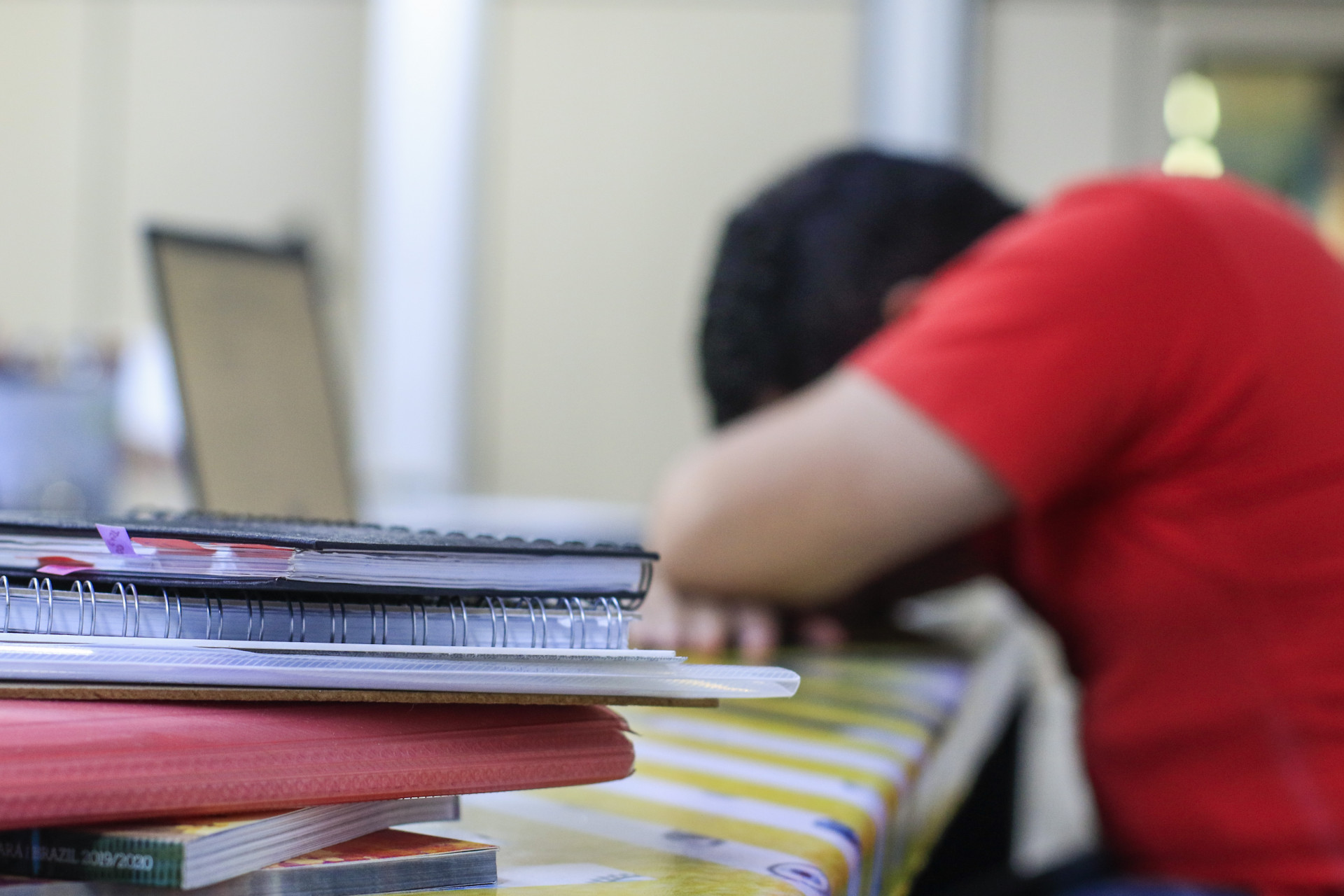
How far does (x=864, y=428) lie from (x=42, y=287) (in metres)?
3.33

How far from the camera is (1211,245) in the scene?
83 centimetres

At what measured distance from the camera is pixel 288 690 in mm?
386

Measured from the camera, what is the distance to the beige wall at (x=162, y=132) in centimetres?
357

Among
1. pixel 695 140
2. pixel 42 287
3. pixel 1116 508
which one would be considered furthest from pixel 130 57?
pixel 1116 508

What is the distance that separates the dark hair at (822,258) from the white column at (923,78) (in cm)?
225

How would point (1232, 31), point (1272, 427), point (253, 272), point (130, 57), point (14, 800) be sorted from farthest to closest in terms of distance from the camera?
point (130, 57), point (1232, 31), point (253, 272), point (1272, 427), point (14, 800)

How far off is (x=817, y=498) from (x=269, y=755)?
1.99ft

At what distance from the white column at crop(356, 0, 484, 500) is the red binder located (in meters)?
2.85

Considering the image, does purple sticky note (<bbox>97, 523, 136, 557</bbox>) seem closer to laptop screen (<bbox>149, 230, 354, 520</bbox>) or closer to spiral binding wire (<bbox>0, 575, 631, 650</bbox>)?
spiral binding wire (<bbox>0, 575, 631, 650</bbox>)

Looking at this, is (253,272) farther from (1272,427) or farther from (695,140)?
(695,140)

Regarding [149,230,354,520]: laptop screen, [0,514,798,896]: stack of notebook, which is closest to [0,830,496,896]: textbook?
[0,514,798,896]: stack of notebook

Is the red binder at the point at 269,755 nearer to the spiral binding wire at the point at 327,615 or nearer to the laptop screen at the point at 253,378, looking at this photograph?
the spiral binding wire at the point at 327,615

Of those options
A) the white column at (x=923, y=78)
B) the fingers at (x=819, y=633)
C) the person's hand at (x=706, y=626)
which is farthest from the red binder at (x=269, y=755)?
the white column at (x=923, y=78)

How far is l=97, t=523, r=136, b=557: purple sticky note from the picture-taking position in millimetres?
382
